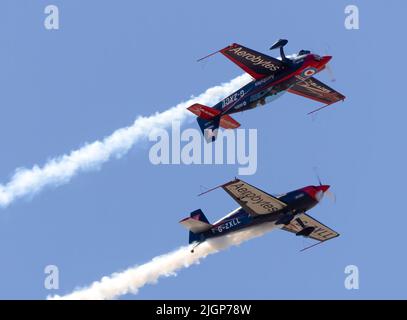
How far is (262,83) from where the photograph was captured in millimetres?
61344

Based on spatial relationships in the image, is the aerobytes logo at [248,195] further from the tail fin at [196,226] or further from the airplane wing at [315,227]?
the airplane wing at [315,227]

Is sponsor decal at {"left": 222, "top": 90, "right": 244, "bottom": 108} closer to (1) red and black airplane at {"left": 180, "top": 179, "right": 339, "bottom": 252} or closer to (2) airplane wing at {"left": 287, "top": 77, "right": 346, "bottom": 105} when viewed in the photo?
(2) airplane wing at {"left": 287, "top": 77, "right": 346, "bottom": 105}

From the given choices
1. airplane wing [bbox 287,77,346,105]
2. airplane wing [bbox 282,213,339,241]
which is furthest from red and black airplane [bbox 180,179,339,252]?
airplane wing [bbox 287,77,346,105]

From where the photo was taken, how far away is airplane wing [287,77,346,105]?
64.2m

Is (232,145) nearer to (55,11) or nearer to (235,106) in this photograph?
(235,106)

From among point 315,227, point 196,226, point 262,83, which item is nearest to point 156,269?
point 196,226

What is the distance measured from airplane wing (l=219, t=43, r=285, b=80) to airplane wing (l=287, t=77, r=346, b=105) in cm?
347

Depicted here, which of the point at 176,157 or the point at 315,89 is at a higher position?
the point at 315,89

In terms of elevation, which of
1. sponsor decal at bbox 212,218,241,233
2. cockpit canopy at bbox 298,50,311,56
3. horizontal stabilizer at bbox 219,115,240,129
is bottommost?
sponsor decal at bbox 212,218,241,233
